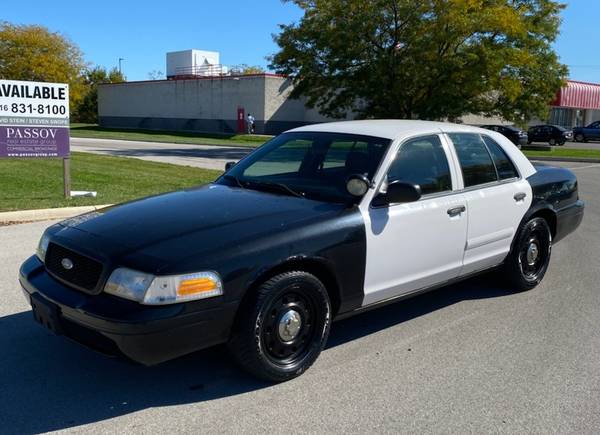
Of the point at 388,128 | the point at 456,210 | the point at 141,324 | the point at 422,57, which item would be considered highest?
the point at 422,57

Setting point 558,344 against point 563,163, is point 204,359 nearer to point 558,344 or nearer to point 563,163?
point 558,344

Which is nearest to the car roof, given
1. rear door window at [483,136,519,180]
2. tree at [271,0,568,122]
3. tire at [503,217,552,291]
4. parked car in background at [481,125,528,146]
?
rear door window at [483,136,519,180]

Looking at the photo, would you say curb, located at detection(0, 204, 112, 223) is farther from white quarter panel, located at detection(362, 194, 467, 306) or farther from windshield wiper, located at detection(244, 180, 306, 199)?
white quarter panel, located at detection(362, 194, 467, 306)

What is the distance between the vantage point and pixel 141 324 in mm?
3182

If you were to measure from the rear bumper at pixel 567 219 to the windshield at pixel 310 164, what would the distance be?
8.73 feet

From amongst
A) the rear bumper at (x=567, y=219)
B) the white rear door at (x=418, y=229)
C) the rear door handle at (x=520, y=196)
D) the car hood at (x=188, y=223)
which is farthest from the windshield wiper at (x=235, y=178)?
the rear bumper at (x=567, y=219)

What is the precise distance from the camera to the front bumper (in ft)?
10.5

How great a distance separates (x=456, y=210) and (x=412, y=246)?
0.60 metres

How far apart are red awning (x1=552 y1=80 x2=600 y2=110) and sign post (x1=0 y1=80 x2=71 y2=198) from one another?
172ft

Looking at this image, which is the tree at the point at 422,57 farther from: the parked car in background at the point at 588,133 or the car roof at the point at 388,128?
the car roof at the point at 388,128

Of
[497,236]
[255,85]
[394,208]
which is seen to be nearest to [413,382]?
[394,208]

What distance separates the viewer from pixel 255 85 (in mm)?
45031

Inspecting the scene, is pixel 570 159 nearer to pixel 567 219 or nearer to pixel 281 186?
pixel 567 219

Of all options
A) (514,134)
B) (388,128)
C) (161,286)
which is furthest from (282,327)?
(514,134)
